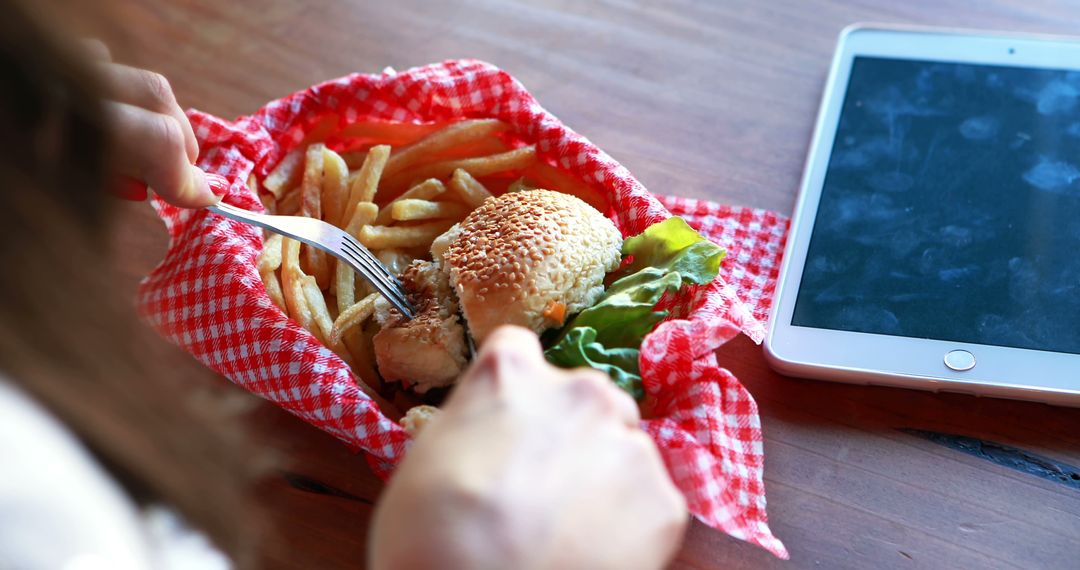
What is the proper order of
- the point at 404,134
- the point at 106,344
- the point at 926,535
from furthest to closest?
1. the point at 404,134
2. the point at 926,535
3. the point at 106,344

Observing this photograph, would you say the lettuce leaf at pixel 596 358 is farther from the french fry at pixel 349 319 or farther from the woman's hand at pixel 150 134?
the woman's hand at pixel 150 134

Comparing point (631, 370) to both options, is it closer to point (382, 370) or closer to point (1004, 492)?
point (382, 370)

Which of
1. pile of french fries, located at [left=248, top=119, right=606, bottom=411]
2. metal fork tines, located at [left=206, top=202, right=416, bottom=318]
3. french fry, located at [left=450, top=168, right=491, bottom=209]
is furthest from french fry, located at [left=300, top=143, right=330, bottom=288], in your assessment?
french fry, located at [left=450, top=168, right=491, bottom=209]

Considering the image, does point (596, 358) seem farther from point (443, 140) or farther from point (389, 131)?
point (389, 131)

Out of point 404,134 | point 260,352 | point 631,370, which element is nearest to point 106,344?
point 260,352

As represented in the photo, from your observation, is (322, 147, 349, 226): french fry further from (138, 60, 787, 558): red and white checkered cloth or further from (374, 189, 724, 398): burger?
(374, 189, 724, 398): burger

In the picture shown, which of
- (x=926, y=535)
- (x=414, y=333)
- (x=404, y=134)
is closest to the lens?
(x=926, y=535)

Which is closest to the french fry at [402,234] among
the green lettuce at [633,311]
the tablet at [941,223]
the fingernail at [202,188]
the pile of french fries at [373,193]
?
the pile of french fries at [373,193]
